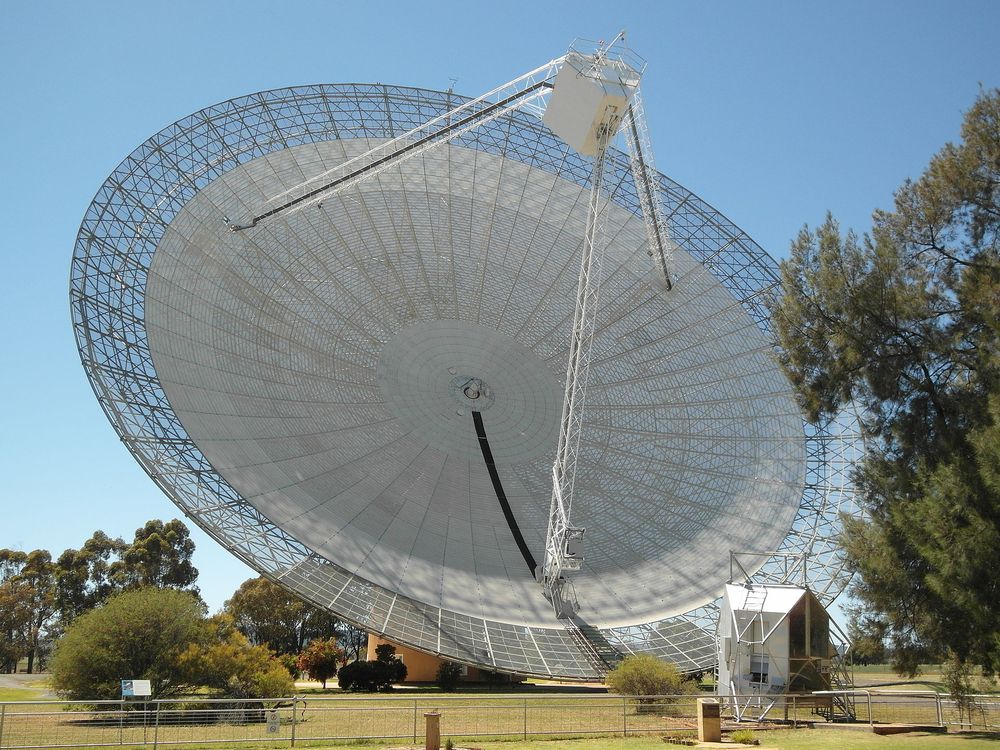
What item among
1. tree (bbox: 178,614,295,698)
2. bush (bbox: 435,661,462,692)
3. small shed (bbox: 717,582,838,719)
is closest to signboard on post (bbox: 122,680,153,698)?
tree (bbox: 178,614,295,698)

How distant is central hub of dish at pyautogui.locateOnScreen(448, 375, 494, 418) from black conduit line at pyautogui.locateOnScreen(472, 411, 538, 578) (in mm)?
391

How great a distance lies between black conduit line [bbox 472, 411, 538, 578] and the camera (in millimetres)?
33812

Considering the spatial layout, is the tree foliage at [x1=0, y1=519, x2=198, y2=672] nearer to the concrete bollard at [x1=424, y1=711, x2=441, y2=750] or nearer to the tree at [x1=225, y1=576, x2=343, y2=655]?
the tree at [x1=225, y1=576, x2=343, y2=655]

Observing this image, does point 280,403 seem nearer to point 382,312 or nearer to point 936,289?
point 382,312

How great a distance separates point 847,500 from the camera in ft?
125

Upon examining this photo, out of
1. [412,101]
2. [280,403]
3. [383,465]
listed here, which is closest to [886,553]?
[383,465]

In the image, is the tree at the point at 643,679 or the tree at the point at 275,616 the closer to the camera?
the tree at the point at 643,679

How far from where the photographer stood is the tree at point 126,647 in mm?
26859

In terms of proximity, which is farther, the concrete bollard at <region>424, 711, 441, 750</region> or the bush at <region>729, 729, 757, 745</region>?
the bush at <region>729, 729, 757, 745</region>

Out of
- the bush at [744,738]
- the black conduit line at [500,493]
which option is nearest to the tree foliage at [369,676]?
the black conduit line at [500,493]

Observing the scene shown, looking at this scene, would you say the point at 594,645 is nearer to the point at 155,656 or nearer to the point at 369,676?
the point at 369,676

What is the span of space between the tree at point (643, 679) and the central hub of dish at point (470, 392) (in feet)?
40.9

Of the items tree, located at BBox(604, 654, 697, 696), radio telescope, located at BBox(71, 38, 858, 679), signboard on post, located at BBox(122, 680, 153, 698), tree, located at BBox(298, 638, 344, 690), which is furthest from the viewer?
tree, located at BBox(298, 638, 344, 690)

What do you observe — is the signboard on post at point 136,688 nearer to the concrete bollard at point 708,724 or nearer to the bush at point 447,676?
the concrete bollard at point 708,724
